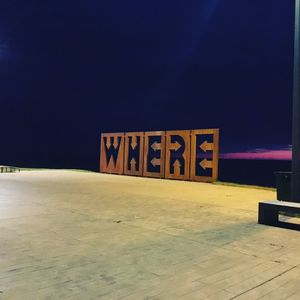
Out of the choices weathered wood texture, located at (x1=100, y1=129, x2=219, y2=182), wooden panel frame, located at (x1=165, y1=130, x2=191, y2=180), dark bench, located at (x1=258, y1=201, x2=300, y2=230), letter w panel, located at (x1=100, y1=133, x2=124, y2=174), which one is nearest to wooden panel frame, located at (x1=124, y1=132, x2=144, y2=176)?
weathered wood texture, located at (x1=100, y1=129, x2=219, y2=182)

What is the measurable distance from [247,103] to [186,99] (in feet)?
21.9

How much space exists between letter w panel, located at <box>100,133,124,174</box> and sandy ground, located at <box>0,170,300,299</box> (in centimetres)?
1150

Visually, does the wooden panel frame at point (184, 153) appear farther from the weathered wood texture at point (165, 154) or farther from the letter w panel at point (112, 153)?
the letter w panel at point (112, 153)

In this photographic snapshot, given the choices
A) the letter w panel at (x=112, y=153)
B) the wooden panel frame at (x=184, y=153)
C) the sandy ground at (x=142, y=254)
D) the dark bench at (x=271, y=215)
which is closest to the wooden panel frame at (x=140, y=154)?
the letter w panel at (x=112, y=153)

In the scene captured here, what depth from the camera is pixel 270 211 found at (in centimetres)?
575

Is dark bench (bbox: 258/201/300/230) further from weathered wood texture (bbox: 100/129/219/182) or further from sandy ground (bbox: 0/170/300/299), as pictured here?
weathered wood texture (bbox: 100/129/219/182)

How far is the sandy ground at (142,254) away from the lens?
2.91 meters

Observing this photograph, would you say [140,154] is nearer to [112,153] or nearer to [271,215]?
[112,153]

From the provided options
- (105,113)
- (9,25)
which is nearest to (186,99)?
(105,113)

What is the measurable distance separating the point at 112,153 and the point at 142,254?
15423mm

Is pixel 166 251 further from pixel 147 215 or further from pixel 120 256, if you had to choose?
pixel 147 215

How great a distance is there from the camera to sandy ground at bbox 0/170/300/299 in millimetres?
2912

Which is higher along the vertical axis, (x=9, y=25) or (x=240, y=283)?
(x=9, y=25)

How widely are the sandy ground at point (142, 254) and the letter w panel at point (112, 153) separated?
1150 centimetres
